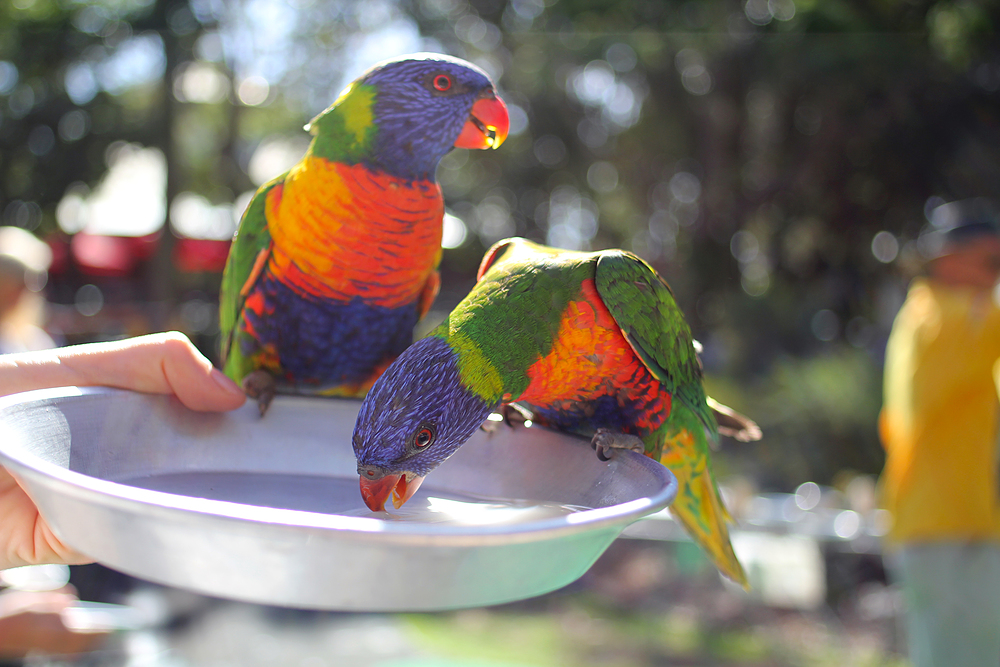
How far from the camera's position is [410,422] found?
0.76 m

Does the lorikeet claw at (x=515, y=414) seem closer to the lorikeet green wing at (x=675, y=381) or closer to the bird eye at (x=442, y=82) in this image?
the lorikeet green wing at (x=675, y=381)

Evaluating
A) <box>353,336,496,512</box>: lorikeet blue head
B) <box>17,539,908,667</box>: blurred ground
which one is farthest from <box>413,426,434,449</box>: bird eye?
<box>17,539,908,667</box>: blurred ground

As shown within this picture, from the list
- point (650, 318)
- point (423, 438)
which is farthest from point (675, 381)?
point (423, 438)

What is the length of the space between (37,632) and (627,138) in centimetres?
917

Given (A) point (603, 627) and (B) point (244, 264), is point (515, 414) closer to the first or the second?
(B) point (244, 264)

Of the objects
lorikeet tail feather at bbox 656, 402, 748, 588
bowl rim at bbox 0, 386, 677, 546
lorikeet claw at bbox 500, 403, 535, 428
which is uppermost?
bowl rim at bbox 0, 386, 677, 546

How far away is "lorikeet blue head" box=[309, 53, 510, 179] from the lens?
1057 millimetres

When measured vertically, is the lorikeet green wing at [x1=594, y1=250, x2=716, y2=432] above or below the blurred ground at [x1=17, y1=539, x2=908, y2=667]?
above

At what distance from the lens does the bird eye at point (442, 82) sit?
3.49 ft

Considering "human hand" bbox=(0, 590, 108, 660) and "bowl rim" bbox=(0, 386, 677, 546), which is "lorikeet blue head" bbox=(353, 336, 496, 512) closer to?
"bowl rim" bbox=(0, 386, 677, 546)

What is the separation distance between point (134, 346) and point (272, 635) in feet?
10.5

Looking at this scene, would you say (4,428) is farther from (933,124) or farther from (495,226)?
(495,226)

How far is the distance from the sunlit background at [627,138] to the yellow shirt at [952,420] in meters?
2.68

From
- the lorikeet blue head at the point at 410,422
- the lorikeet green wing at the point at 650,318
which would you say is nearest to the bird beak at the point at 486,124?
the lorikeet green wing at the point at 650,318
